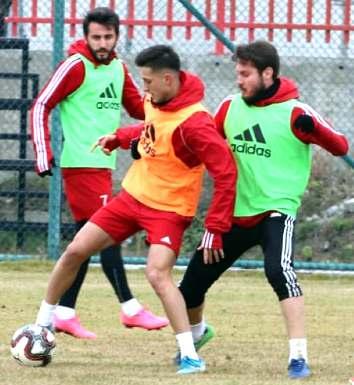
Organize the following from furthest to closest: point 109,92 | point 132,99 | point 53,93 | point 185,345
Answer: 1. point 132,99
2. point 109,92
3. point 53,93
4. point 185,345

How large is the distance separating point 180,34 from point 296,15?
3.64 feet

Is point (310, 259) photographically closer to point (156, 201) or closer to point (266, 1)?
point (266, 1)

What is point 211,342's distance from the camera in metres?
8.98

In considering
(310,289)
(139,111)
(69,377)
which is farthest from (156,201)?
(310,289)

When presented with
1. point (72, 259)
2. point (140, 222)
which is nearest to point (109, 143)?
point (140, 222)

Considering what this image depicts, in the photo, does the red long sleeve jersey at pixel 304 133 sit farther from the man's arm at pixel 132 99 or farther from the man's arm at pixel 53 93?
the man's arm at pixel 132 99

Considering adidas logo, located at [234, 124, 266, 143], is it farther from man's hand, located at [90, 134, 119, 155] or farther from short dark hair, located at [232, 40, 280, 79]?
man's hand, located at [90, 134, 119, 155]

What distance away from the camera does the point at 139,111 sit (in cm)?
952

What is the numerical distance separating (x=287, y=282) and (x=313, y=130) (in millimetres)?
759

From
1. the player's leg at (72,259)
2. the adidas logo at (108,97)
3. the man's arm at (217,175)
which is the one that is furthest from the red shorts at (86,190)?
the man's arm at (217,175)

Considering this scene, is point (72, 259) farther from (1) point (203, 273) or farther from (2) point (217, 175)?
(2) point (217, 175)

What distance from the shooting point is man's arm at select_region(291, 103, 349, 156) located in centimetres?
767

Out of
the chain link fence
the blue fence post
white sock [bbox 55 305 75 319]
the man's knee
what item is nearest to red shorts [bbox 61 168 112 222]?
white sock [bbox 55 305 75 319]

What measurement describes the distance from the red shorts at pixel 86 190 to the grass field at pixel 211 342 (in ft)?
2.47
